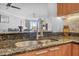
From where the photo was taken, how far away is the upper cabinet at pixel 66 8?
145 centimetres

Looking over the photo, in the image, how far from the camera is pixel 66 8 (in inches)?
57.5

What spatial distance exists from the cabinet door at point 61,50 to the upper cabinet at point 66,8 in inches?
14.7

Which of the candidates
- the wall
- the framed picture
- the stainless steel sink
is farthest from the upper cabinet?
the framed picture

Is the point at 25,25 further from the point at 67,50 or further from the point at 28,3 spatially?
the point at 67,50

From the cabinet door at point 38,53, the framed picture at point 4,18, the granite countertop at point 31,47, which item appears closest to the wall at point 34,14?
the framed picture at point 4,18

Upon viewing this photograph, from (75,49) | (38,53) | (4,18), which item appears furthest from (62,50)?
(4,18)

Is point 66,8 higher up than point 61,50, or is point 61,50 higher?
point 66,8

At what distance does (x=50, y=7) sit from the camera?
1464 mm

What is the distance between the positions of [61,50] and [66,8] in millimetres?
482

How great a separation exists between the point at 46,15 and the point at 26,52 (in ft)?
1.53

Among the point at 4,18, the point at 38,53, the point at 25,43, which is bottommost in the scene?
the point at 38,53

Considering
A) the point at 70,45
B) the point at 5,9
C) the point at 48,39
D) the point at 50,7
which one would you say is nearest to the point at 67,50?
the point at 70,45

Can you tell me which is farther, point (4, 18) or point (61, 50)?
point (61, 50)

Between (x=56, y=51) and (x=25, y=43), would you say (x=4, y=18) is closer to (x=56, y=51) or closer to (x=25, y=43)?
(x=25, y=43)
